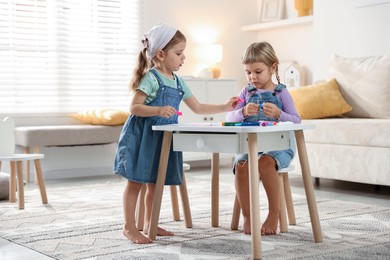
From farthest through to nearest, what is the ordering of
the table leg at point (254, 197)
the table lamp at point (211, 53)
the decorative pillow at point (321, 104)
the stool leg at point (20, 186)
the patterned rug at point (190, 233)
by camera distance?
the table lamp at point (211, 53) → the decorative pillow at point (321, 104) → the stool leg at point (20, 186) → the patterned rug at point (190, 233) → the table leg at point (254, 197)

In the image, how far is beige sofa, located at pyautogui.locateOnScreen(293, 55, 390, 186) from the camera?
401 cm

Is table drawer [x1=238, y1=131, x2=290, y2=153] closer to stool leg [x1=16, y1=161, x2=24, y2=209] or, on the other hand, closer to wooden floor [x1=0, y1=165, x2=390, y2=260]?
wooden floor [x1=0, y1=165, x2=390, y2=260]

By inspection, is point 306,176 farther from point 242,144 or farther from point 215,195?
point 215,195

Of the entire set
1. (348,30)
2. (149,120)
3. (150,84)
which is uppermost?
(348,30)

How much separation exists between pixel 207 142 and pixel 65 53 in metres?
3.36

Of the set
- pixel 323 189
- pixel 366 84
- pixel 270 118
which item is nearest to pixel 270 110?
pixel 270 118

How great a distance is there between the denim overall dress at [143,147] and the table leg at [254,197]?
0.55 metres

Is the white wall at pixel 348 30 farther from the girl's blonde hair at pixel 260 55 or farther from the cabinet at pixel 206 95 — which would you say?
the girl's blonde hair at pixel 260 55

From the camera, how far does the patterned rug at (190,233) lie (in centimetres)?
246

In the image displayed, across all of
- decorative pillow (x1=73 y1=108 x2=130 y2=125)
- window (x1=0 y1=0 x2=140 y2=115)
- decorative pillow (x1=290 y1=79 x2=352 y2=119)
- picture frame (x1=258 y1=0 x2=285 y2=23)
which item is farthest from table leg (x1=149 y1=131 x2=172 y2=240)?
picture frame (x1=258 y1=0 x2=285 y2=23)

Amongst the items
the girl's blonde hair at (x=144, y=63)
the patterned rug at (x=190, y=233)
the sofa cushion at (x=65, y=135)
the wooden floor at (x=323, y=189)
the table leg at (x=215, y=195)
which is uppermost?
the girl's blonde hair at (x=144, y=63)

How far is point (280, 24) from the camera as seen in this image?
6.15m

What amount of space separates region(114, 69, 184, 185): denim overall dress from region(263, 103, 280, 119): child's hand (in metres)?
0.41

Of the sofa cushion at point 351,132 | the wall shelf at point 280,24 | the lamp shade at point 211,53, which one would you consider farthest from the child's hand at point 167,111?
the lamp shade at point 211,53
